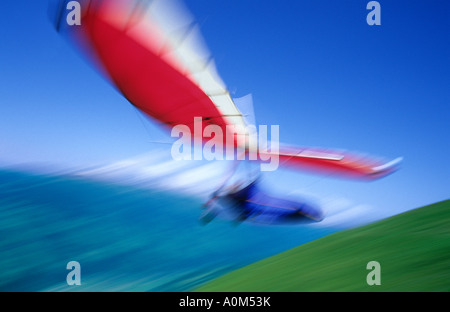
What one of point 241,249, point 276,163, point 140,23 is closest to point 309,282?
point 241,249

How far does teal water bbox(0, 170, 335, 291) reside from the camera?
1.55 meters

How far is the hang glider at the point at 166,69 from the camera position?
4.79ft

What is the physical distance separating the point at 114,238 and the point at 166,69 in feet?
2.40

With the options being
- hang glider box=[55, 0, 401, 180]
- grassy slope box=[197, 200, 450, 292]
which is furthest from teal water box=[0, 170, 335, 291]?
hang glider box=[55, 0, 401, 180]

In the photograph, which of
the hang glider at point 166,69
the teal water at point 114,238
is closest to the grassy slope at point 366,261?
the teal water at point 114,238

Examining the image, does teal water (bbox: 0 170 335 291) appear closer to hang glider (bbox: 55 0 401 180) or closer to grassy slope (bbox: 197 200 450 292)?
grassy slope (bbox: 197 200 450 292)

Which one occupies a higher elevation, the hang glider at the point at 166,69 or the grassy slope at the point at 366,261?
the hang glider at the point at 166,69

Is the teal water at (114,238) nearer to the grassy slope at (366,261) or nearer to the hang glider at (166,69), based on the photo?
the grassy slope at (366,261)

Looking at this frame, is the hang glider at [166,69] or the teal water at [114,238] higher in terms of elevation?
the hang glider at [166,69]

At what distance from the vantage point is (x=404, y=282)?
149 cm

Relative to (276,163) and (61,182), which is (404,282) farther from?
(61,182)

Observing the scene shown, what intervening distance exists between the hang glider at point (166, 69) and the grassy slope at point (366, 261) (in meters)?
0.25

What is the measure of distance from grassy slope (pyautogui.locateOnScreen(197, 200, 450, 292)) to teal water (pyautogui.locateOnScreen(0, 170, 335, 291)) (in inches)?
2.4
